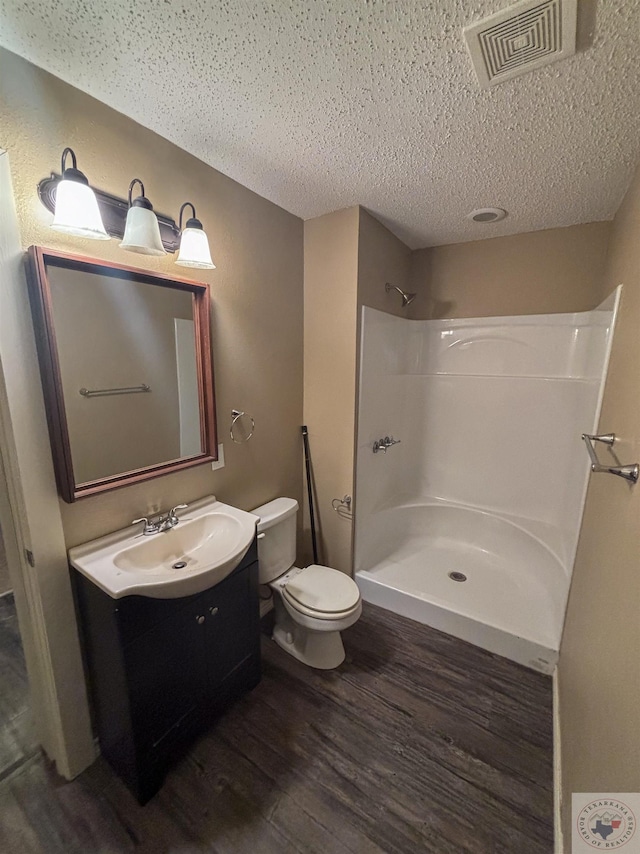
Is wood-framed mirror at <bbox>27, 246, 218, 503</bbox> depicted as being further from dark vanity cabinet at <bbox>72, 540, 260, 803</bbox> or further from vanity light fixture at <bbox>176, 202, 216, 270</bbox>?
dark vanity cabinet at <bbox>72, 540, 260, 803</bbox>

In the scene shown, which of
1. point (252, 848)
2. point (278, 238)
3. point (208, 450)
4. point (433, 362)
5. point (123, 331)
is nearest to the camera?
point (252, 848)

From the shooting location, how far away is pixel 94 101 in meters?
1.21

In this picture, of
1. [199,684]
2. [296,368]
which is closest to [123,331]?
[296,368]

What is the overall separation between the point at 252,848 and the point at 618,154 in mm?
2923

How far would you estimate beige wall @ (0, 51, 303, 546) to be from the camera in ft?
3.58

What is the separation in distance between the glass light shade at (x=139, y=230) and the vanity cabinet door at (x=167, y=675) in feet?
4.26

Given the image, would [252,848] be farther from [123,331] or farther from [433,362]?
[433,362]

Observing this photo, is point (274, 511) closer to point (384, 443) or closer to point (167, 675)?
point (167, 675)

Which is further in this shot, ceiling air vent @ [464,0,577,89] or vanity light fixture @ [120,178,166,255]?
vanity light fixture @ [120,178,166,255]

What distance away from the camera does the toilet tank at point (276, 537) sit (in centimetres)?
190

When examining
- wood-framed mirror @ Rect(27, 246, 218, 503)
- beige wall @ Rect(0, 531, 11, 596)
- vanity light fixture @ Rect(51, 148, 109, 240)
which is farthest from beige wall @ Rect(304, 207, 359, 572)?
beige wall @ Rect(0, 531, 11, 596)

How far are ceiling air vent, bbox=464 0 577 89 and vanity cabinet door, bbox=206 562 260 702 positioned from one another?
1928 millimetres

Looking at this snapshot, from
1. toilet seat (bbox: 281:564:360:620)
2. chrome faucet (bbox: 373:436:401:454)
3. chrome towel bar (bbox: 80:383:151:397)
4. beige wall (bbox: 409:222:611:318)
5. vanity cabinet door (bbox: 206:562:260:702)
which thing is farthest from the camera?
chrome faucet (bbox: 373:436:401:454)

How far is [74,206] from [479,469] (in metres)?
2.89
